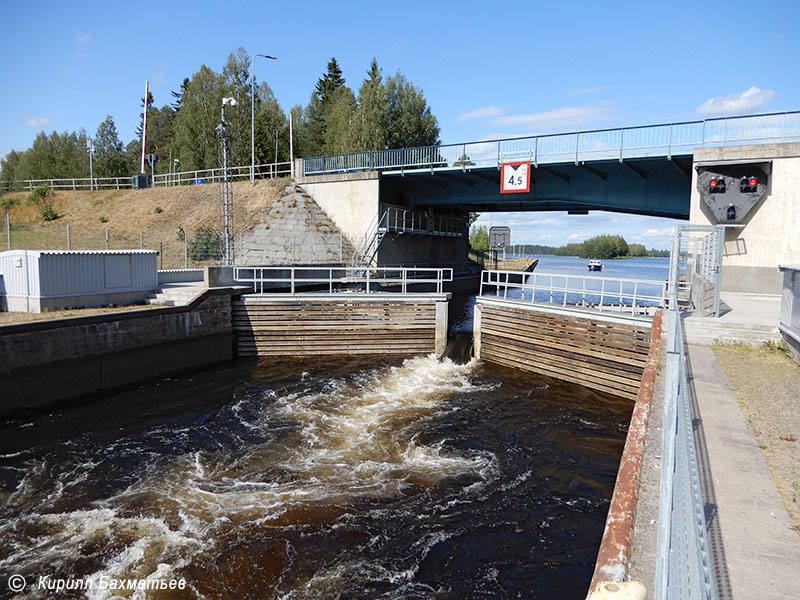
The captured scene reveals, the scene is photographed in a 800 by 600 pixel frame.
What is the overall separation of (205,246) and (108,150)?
4261 centimetres

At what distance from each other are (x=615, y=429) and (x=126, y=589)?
9.28m

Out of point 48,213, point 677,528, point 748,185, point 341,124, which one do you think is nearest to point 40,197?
point 48,213

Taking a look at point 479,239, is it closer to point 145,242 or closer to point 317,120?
point 317,120

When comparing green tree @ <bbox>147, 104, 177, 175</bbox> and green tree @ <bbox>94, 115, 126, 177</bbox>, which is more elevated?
green tree @ <bbox>147, 104, 177, 175</bbox>

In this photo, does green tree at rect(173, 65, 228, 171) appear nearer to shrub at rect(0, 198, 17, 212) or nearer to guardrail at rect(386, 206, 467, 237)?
shrub at rect(0, 198, 17, 212)

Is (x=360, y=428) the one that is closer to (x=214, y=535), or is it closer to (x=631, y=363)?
(x=214, y=535)

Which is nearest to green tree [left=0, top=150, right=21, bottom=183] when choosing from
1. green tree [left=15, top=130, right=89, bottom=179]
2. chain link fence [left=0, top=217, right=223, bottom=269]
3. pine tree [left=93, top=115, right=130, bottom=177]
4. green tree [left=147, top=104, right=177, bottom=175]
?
green tree [left=15, top=130, right=89, bottom=179]

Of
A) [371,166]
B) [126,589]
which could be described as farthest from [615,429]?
[371,166]

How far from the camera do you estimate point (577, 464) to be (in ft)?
29.9

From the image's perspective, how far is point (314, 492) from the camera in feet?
26.0

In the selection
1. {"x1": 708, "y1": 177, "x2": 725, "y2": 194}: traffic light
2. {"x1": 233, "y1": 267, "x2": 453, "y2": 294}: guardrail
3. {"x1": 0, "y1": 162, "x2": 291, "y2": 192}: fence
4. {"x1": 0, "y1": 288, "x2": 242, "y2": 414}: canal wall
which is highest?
{"x1": 0, "y1": 162, "x2": 291, "y2": 192}: fence

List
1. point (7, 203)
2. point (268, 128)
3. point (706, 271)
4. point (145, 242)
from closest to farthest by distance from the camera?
point (706, 271), point (145, 242), point (7, 203), point (268, 128)

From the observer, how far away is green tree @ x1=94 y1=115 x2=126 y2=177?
57.3 m

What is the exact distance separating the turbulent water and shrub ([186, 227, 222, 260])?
15.9 metres
